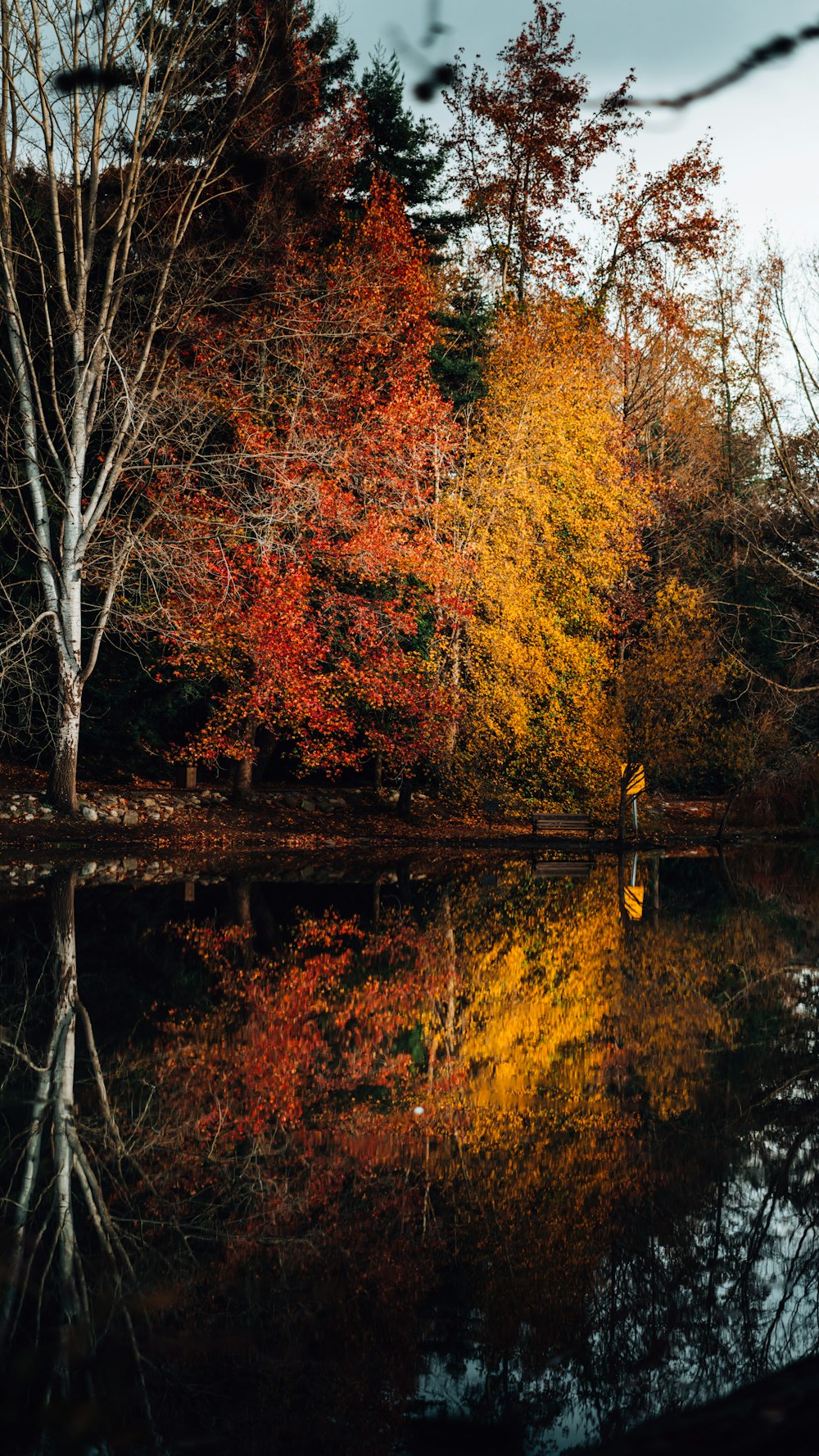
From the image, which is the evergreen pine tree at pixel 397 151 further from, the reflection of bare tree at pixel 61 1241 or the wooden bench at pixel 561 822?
the reflection of bare tree at pixel 61 1241

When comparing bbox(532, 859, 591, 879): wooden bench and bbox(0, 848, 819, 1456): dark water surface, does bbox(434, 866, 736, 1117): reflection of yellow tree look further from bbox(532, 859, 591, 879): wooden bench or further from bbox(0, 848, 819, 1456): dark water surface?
bbox(532, 859, 591, 879): wooden bench

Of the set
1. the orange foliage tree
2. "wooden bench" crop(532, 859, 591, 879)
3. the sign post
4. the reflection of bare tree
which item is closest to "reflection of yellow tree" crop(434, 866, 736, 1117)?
the reflection of bare tree

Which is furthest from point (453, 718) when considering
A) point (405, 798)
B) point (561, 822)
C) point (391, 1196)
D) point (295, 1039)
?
point (391, 1196)

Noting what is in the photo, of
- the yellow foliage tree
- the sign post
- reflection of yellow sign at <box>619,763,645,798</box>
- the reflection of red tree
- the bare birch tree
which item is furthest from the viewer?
reflection of yellow sign at <box>619,763,645,798</box>

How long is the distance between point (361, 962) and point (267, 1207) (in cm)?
599

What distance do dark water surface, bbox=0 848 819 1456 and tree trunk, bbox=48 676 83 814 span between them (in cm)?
1002

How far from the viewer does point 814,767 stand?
30.9 meters

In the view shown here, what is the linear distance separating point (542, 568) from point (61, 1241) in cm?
2376

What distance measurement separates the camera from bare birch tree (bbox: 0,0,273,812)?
19906mm

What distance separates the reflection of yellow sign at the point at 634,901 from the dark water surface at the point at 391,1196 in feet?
11.6

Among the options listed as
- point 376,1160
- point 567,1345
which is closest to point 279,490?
point 376,1160

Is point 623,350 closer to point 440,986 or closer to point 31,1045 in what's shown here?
point 440,986

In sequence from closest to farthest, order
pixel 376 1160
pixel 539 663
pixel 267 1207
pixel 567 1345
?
1. pixel 567 1345
2. pixel 267 1207
3. pixel 376 1160
4. pixel 539 663

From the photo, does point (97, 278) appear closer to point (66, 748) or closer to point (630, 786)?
point (66, 748)
